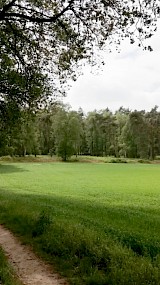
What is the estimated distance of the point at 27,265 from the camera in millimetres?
9328

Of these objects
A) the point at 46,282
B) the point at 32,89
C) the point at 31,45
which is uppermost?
the point at 31,45

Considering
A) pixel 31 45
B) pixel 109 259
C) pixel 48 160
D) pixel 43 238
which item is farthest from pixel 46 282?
pixel 48 160

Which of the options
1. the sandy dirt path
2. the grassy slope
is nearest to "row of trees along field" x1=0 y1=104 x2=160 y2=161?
the sandy dirt path

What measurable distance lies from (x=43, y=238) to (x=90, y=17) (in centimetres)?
764

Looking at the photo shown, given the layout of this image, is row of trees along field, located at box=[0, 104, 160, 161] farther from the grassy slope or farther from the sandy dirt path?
the grassy slope

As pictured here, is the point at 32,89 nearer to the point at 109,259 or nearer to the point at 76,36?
the point at 76,36

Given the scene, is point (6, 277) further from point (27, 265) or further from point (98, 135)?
point (98, 135)

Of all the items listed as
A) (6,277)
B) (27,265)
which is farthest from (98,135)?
(6,277)

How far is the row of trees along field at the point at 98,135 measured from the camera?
12344 centimetres

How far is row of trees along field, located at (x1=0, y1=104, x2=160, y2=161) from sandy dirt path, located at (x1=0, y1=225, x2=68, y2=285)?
310 ft

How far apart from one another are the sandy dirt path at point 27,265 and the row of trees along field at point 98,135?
9451cm

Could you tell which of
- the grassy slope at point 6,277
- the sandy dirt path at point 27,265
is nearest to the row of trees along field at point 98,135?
the sandy dirt path at point 27,265

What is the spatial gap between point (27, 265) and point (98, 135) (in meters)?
137

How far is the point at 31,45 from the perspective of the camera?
1524 centimetres
